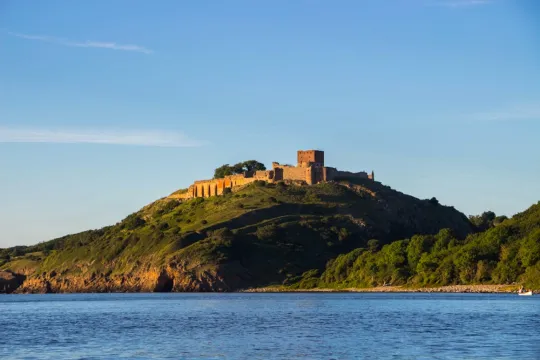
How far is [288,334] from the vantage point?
62188mm

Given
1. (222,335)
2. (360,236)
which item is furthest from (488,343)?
(360,236)

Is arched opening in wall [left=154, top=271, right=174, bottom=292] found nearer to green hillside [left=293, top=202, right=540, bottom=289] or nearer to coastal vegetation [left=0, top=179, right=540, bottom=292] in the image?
coastal vegetation [left=0, top=179, right=540, bottom=292]

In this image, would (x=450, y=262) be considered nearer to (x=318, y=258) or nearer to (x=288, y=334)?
(x=318, y=258)

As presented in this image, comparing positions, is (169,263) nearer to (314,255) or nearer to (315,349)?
(314,255)

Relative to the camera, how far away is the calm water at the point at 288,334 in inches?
1970

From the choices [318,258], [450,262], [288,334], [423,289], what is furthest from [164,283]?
[288,334]

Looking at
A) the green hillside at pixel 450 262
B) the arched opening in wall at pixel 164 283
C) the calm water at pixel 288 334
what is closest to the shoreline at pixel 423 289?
the green hillside at pixel 450 262

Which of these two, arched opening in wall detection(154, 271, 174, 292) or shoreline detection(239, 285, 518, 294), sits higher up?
arched opening in wall detection(154, 271, 174, 292)

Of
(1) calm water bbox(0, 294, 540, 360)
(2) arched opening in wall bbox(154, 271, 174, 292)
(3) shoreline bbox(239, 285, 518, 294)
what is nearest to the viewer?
(1) calm water bbox(0, 294, 540, 360)

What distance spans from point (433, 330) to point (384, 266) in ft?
309

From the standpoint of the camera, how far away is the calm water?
50.0 meters

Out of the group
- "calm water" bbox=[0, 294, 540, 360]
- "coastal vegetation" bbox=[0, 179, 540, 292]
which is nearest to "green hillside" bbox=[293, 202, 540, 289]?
"coastal vegetation" bbox=[0, 179, 540, 292]

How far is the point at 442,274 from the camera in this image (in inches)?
5620

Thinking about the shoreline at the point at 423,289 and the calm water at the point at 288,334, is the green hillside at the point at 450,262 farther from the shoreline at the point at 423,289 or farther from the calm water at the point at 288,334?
the calm water at the point at 288,334
